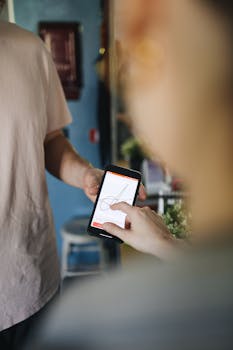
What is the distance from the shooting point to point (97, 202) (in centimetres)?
94

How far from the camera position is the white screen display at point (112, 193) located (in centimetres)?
92

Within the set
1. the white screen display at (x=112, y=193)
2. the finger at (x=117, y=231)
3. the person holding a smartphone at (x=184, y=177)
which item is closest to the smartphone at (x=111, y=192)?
the white screen display at (x=112, y=193)

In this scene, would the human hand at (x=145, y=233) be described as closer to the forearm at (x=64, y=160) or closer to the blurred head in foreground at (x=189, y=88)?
the blurred head in foreground at (x=189, y=88)

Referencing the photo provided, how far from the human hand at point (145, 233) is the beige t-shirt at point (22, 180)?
0.91 feet

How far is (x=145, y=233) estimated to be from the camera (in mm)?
587

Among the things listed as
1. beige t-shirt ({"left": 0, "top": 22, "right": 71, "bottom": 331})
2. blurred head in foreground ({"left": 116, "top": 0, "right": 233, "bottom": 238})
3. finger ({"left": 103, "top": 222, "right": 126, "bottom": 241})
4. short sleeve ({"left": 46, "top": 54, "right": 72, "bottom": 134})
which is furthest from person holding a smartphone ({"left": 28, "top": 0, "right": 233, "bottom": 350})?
short sleeve ({"left": 46, "top": 54, "right": 72, "bottom": 134})

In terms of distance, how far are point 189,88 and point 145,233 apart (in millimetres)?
303

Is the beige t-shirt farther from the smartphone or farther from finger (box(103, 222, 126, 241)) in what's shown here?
finger (box(103, 222, 126, 241))

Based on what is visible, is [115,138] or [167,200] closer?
[167,200]

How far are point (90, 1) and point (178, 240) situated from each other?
1831 millimetres

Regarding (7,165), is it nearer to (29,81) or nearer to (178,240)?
(29,81)

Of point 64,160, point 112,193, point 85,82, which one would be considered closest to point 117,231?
point 112,193

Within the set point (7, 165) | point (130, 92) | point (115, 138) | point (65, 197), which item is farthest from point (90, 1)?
point (130, 92)

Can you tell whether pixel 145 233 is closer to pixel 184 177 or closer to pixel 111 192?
pixel 184 177
